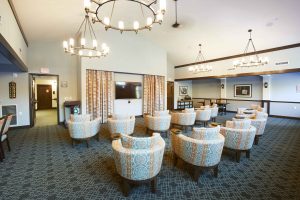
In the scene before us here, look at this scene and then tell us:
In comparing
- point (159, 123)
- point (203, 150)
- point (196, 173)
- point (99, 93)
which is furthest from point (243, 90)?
→ point (196, 173)

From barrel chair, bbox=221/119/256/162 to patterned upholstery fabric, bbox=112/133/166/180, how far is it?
186cm

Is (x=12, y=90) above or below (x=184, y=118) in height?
above

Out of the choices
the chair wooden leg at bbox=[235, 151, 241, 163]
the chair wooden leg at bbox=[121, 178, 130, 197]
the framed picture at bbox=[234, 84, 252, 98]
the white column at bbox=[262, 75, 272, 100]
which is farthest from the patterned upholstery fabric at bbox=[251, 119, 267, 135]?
the framed picture at bbox=[234, 84, 252, 98]

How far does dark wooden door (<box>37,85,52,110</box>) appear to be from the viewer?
12227 mm

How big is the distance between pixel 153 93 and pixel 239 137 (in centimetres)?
603

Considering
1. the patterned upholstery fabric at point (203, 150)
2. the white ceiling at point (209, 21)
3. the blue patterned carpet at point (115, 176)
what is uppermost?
the white ceiling at point (209, 21)

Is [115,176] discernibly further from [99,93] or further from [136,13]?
[136,13]

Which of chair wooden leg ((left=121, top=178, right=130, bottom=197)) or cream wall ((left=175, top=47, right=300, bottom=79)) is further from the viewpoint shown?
cream wall ((left=175, top=47, right=300, bottom=79))

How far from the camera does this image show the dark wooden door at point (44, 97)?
12.2m

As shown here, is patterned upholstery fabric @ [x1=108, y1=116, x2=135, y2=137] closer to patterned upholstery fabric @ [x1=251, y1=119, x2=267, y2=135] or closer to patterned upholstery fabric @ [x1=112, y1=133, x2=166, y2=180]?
patterned upholstery fabric @ [x1=112, y1=133, x2=166, y2=180]

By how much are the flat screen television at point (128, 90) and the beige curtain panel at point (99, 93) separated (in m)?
0.36

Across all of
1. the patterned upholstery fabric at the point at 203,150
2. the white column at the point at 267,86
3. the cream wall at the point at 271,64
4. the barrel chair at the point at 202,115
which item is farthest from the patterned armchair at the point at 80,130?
the white column at the point at 267,86

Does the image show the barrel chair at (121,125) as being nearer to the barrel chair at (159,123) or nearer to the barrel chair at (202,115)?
the barrel chair at (159,123)

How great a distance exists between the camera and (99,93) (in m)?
7.17
